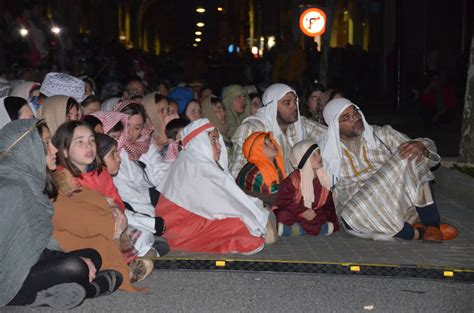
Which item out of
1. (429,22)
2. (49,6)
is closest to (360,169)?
(429,22)

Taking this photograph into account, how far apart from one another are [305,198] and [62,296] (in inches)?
120

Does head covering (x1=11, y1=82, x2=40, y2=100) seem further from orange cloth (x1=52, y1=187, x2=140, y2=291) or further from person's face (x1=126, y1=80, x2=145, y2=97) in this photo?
orange cloth (x1=52, y1=187, x2=140, y2=291)

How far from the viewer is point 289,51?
1841 centimetres

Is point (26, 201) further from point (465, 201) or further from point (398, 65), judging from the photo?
point (398, 65)

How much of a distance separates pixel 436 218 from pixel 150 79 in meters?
13.3

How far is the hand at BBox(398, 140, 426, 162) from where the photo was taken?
7816mm

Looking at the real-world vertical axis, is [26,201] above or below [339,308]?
above

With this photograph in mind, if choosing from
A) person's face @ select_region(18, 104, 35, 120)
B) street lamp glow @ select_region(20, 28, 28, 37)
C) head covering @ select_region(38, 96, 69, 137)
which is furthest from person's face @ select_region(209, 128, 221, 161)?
street lamp glow @ select_region(20, 28, 28, 37)

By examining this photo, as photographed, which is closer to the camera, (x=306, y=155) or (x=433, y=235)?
(x=433, y=235)

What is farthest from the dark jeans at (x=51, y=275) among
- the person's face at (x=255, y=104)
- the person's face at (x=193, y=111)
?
the person's face at (x=255, y=104)

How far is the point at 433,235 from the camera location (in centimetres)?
776

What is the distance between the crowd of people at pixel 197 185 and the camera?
19.5 feet

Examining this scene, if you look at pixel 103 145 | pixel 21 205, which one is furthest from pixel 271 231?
pixel 21 205

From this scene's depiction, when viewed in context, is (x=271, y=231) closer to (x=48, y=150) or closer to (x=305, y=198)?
(x=305, y=198)
